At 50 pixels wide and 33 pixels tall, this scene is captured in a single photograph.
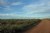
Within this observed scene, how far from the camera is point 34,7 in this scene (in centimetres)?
184

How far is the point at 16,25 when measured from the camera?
1788 millimetres

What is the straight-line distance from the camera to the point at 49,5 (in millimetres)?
1820

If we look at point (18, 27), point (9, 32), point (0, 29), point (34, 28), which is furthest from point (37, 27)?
point (0, 29)

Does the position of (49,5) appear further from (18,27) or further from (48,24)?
(18,27)

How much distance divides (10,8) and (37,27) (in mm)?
477

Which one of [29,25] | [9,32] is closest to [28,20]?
[29,25]

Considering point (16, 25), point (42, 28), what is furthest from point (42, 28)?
point (16, 25)

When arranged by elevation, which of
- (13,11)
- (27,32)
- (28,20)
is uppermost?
(13,11)

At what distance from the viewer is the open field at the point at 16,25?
177 cm

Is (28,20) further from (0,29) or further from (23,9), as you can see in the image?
(0,29)

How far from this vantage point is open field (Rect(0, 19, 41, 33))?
5.82ft

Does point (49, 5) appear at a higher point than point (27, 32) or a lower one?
higher

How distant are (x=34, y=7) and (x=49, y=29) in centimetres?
38

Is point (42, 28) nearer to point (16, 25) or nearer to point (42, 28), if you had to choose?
point (42, 28)
